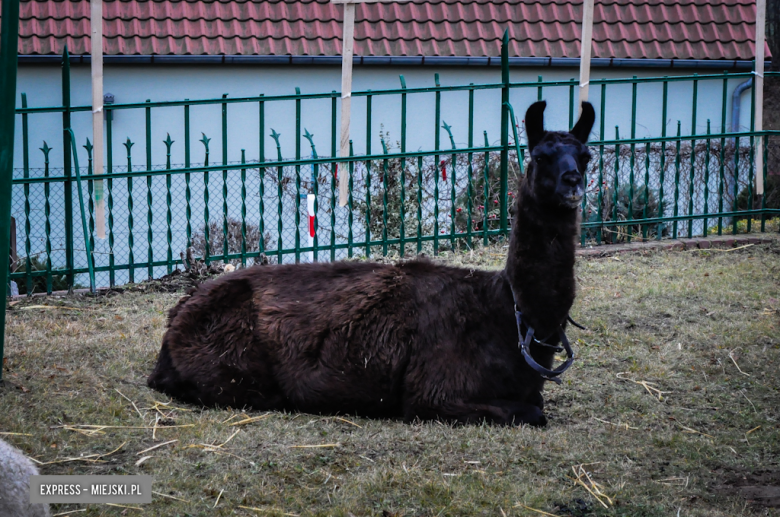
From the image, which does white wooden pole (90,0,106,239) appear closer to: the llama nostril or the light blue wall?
the light blue wall

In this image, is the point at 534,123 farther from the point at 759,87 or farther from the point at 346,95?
the point at 759,87

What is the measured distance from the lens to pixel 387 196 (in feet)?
34.2

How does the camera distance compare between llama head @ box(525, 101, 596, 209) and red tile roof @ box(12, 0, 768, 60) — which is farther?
red tile roof @ box(12, 0, 768, 60)

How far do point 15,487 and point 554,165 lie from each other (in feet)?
10.2

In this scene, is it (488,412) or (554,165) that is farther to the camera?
(488,412)

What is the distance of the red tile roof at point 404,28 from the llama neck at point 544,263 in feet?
30.3

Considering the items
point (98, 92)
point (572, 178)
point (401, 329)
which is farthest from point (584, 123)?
point (98, 92)

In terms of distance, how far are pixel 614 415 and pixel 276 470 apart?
2.20 meters

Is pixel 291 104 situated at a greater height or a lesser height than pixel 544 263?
greater

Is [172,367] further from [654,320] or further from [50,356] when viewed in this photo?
[654,320]

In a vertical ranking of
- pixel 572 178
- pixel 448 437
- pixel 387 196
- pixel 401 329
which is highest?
pixel 572 178

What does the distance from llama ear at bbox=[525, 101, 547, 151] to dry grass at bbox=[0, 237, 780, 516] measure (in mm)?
1678

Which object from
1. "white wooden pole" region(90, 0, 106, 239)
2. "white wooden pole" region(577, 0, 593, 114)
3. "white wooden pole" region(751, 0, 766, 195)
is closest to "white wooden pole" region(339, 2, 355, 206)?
"white wooden pole" region(90, 0, 106, 239)

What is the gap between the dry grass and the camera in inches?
152
